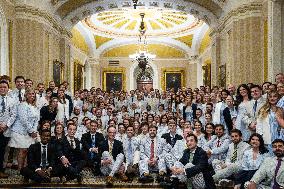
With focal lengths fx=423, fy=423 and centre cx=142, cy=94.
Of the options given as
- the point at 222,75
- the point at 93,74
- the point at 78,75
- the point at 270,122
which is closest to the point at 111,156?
the point at 270,122

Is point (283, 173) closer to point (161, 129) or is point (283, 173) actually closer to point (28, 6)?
point (161, 129)

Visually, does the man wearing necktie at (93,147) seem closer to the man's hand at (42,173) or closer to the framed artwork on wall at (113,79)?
the man's hand at (42,173)

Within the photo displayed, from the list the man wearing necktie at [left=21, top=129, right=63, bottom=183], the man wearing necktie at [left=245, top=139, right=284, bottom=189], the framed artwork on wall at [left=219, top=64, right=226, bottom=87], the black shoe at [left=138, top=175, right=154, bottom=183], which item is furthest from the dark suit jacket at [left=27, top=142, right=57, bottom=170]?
the framed artwork on wall at [left=219, top=64, right=226, bottom=87]

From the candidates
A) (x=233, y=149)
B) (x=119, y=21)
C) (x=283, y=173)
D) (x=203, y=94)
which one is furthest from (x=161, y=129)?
(x=119, y=21)

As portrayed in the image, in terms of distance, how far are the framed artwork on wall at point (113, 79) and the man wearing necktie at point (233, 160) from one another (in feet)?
60.7

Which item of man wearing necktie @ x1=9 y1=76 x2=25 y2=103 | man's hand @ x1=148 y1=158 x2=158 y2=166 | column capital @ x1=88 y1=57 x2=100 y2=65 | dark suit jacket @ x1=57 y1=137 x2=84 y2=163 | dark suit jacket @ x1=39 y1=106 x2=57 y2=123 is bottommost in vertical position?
man's hand @ x1=148 y1=158 x2=158 y2=166

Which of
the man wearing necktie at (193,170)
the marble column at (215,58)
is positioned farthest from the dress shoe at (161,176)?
the marble column at (215,58)

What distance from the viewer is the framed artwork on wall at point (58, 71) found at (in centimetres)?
1396

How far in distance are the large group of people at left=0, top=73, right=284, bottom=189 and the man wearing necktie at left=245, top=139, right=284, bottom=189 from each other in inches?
0.5

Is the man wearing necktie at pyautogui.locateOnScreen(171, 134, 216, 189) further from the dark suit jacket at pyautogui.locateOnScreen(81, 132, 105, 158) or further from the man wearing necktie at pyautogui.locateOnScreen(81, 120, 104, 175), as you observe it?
the dark suit jacket at pyautogui.locateOnScreen(81, 132, 105, 158)

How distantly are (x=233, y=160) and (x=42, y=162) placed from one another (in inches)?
124

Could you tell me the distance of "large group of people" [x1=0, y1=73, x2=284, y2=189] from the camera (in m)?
5.96

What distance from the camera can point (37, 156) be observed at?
700 cm

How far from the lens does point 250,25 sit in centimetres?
1172
